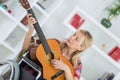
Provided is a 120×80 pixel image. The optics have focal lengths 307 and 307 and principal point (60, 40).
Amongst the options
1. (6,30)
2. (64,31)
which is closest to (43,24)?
(64,31)

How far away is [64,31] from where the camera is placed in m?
3.43

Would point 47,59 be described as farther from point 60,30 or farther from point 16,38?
point 60,30

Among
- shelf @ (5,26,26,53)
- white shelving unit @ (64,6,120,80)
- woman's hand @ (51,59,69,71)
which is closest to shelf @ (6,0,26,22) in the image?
shelf @ (5,26,26,53)

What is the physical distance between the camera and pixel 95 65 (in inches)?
138

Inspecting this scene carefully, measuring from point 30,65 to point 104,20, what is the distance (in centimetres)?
171

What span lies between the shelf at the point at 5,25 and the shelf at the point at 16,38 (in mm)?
100

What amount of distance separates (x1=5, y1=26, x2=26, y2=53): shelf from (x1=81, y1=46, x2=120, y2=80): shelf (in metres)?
0.77

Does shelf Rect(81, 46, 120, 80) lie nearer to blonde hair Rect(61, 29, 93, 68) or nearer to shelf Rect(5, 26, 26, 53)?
shelf Rect(5, 26, 26, 53)

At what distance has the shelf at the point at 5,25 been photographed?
3012 mm

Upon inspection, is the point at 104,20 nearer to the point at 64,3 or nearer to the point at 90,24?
the point at 90,24

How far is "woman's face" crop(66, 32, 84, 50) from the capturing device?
2014 mm

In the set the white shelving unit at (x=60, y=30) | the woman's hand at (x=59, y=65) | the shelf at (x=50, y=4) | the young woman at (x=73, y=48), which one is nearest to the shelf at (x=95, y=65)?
the white shelving unit at (x=60, y=30)

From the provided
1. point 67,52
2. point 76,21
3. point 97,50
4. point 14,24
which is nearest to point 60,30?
point 76,21

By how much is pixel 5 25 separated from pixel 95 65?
112 centimetres
